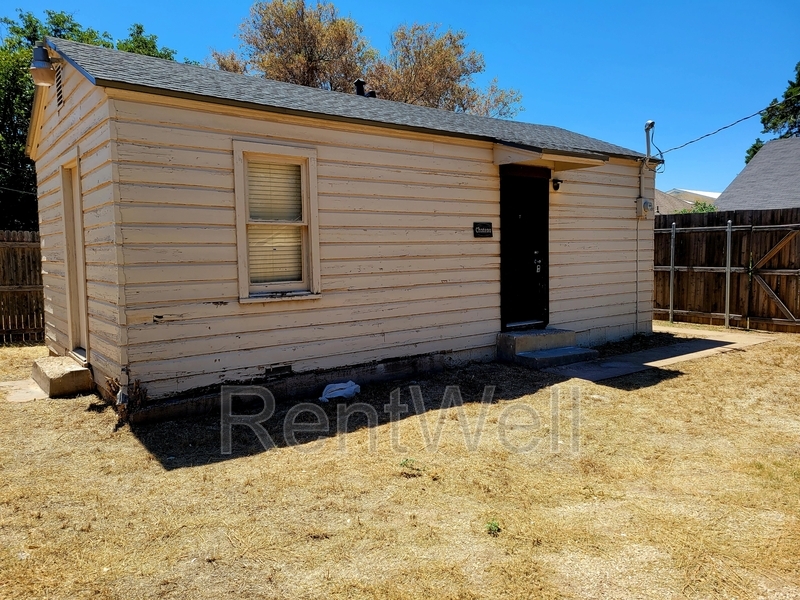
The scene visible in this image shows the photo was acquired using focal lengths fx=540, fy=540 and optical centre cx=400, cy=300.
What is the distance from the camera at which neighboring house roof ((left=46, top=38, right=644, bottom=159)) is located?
4891 millimetres

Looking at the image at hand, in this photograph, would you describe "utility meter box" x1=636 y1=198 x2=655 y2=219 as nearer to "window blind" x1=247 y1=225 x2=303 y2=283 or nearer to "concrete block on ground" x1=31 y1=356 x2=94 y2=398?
"window blind" x1=247 y1=225 x2=303 y2=283

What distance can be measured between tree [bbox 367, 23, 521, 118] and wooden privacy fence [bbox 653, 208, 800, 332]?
14.2 metres

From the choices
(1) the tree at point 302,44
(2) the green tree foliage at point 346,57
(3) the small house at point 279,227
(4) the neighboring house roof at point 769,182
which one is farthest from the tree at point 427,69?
(3) the small house at point 279,227

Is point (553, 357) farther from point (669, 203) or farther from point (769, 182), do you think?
point (669, 203)

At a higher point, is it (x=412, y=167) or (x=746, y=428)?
(x=412, y=167)

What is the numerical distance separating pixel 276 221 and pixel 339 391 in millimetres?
1876

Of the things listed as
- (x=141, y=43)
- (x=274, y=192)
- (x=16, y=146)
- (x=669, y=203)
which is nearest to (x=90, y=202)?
(x=274, y=192)

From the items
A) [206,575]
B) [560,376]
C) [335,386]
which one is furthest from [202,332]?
[560,376]

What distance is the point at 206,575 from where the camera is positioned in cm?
260

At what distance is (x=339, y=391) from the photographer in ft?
18.6

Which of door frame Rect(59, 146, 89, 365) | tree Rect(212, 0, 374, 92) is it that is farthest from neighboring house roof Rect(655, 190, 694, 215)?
door frame Rect(59, 146, 89, 365)

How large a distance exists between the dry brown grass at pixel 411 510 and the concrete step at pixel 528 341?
1.92 m

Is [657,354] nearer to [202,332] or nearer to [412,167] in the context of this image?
[412,167]

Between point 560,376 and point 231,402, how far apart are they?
12.6 feet
